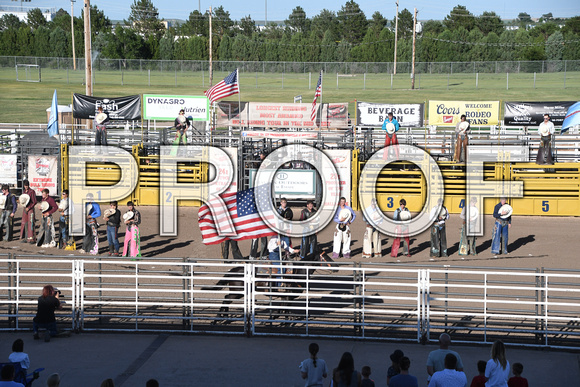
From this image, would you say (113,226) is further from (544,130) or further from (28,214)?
(544,130)

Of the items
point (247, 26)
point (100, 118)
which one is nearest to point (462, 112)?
point (100, 118)

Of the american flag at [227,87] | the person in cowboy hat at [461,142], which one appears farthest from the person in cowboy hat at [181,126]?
the person in cowboy hat at [461,142]

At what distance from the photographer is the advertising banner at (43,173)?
22547 millimetres

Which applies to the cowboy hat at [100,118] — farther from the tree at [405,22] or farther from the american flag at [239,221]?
the tree at [405,22]

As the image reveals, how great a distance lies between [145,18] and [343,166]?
292ft

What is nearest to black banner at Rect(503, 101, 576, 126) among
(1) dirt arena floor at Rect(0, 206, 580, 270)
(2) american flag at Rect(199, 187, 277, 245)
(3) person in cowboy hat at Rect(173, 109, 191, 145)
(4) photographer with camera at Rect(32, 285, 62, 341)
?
(1) dirt arena floor at Rect(0, 206, 580, 270)

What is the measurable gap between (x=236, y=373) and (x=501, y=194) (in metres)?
14.5

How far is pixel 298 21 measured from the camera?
4724 inches

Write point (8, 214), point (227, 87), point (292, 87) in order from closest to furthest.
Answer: point (8, 214) < point (227, 87) < point (292, 87)

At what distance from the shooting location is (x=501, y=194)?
21.8m

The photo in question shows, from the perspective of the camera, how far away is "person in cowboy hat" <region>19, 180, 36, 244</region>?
1752cm

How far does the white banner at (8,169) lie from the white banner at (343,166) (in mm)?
10893

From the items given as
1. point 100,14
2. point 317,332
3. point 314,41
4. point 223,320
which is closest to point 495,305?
point 317,332

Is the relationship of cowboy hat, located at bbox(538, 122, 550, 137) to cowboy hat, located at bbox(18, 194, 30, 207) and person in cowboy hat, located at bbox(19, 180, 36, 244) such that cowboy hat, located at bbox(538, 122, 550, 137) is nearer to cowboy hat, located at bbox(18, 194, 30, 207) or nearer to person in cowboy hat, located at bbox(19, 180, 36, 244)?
person in cowboy hat, located at bbox(19, 180, 36, 244)
